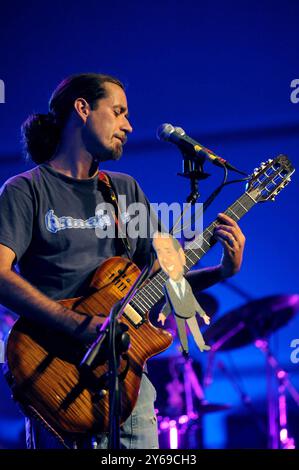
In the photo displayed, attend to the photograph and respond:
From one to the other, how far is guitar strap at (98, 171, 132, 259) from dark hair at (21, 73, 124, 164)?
31 cm

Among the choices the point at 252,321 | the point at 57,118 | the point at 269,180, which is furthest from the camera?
the point at 252,321

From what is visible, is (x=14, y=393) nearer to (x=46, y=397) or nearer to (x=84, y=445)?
(x=46, y=397)

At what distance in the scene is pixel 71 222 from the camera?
307 cm

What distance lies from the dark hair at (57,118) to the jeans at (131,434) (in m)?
1.24

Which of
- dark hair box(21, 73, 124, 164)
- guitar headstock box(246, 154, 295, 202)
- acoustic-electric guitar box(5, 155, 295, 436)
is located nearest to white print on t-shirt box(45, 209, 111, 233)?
acoustic-electric guitar box(5, 155, 295, 436)

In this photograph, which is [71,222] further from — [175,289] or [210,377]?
[210,377]

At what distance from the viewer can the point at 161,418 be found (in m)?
5.03

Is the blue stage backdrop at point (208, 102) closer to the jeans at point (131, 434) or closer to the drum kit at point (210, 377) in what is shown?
the drum kit at point (210, 377)

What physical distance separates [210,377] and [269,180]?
251 cm

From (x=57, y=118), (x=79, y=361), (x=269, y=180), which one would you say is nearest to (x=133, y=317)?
(x=79, y=361)

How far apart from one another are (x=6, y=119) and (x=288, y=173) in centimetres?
293

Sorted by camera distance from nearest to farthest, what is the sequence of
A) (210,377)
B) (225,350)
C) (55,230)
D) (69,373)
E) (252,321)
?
(69,373) → (55,230) → (252,321) → (225,350) → (210,377)
